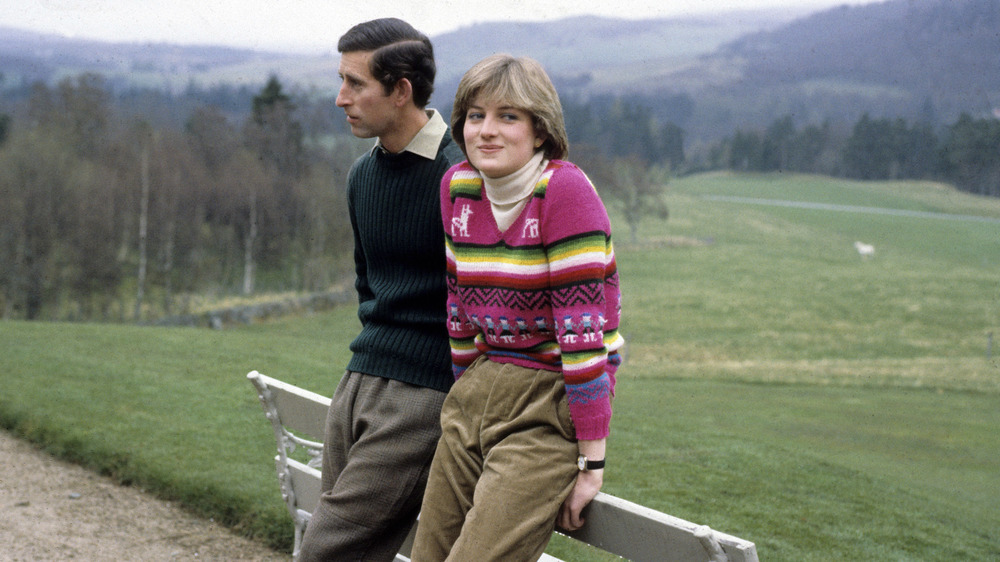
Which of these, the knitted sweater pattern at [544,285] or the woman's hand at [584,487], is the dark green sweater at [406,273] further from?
the woman's hand at [584,487]

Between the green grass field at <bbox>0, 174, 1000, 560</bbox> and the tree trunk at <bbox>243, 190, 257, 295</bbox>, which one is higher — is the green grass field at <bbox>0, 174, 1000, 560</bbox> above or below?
above

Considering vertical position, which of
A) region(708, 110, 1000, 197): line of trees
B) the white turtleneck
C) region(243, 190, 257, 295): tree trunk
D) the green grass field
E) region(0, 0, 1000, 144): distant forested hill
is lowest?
region(243, 190, 257, 295): tree trunk

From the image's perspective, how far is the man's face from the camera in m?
2.64

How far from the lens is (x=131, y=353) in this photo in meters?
11.2

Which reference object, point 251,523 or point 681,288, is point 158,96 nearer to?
point 681,288

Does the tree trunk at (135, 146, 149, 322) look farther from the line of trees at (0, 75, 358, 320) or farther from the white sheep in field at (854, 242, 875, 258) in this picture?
the white sheep in field at (854, 242, 875, 258)

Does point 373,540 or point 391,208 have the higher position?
point 391,208

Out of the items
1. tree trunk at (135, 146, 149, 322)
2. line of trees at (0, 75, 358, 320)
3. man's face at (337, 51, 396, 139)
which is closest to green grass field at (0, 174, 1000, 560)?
man's face at (337, 51, 396, 139)

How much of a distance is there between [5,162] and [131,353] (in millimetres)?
33762

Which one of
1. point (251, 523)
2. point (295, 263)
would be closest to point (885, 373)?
point (251, 523)

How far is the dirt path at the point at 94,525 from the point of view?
189 inches

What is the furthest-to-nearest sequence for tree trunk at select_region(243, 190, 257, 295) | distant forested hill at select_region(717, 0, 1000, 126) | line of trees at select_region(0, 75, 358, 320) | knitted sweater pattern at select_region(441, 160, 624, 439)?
distant forested hill at select_region(717, 0, 1000, 126) → tree trunk at select_region(243, 190, 257, 295) → line of trees at select_region(0, 75, 358, 320) → knitted sweater pattern at select_region(441, 160, 624, 439)

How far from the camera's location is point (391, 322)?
9.09 ft

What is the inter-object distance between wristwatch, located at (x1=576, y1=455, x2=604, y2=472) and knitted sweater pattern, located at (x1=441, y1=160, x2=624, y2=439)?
8 cm
